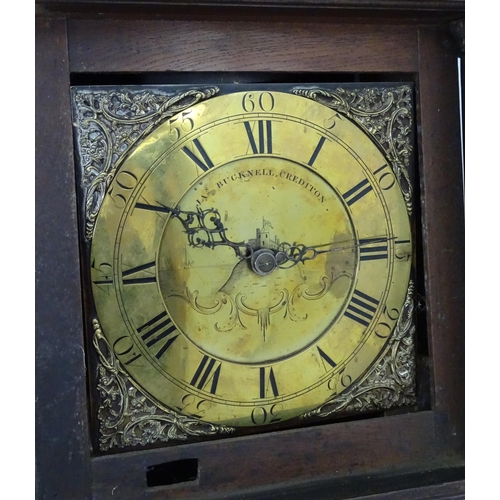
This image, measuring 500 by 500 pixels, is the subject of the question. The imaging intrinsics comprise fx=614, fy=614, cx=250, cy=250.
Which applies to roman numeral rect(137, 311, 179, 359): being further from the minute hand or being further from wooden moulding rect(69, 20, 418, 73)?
wooden moulding rect(69, 20, 418, 73)

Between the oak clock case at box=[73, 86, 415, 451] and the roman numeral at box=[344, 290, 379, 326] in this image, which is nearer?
the oak clock case at box=[73, 86, 415, 451]

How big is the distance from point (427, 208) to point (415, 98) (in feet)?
0.65

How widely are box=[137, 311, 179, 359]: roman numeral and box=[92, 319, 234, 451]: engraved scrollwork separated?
6cm

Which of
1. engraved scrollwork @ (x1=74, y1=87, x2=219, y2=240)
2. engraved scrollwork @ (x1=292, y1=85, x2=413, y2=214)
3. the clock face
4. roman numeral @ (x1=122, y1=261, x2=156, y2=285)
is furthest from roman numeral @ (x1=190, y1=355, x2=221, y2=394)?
engraved scrollwork @ (x1=292, y1=85, x2=413, y2=214)

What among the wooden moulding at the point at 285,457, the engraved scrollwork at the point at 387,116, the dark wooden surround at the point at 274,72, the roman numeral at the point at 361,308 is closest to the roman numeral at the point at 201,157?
the dark wooden surround at the point at 274,72

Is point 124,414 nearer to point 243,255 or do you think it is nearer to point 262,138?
point 243,255

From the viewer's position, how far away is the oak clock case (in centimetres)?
97

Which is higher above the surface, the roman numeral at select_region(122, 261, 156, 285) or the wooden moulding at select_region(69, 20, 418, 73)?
the wooden moulding at select_region(69, 20, 418, 73)

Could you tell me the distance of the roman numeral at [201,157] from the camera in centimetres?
99

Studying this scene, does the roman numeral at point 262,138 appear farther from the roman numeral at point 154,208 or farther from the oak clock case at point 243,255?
the roman numeral at point 154,208

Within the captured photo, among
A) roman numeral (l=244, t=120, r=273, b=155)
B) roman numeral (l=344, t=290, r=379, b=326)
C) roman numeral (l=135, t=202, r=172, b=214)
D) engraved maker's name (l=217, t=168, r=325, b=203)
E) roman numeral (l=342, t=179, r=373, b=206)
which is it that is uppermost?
roman numeral (l=244, t=120, r=273, b=155)

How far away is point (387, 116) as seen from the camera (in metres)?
1.09
